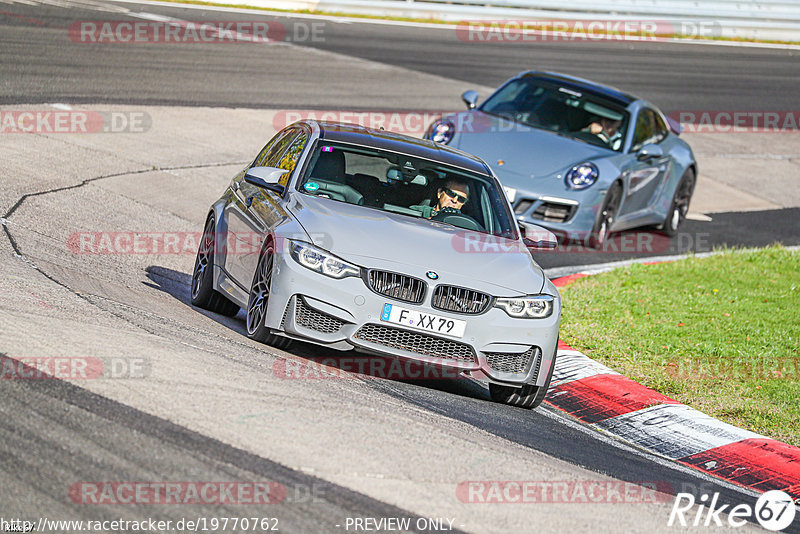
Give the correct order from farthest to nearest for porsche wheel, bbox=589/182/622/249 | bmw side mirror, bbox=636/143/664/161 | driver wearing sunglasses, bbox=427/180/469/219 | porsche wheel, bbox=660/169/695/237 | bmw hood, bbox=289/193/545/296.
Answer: porsche wheel, bbox=660/169/695/237
bmw side mirror, bbox=636/143/664/161
porsche wheel, bbox=589/182/622/249
driver wearing sunglasses, bbox=427/180/469/219
bmw hood, bbox=289/193/545/296

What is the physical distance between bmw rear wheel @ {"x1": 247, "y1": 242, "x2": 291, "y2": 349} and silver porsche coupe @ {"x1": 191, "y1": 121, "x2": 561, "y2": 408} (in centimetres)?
1

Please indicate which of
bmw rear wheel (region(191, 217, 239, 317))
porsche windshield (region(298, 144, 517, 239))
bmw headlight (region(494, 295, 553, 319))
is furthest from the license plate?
bmw rear wheel (region(191, 217, 239, 317))

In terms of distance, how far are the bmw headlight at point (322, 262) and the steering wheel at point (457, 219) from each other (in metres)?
1.32

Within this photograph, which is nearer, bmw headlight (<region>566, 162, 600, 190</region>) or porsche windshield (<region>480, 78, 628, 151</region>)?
bmw headlight (<region>566, 162, 600, 190</region>)

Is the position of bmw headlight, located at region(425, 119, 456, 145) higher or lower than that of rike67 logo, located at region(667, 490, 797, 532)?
higher


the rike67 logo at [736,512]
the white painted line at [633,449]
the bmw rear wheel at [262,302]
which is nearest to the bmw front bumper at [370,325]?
the bmw rear wheel at [262,302]

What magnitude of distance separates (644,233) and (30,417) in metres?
11.6

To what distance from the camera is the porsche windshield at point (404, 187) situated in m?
8.38

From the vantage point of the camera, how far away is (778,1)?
33.6 meters

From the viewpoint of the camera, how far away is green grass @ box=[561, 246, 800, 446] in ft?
28.5

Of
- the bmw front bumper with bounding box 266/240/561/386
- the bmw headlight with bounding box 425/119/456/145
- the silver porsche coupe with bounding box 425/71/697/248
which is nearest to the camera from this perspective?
the bmw front bumper with bounding box 266/240/561/386

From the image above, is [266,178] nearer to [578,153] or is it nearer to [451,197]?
[451,197]

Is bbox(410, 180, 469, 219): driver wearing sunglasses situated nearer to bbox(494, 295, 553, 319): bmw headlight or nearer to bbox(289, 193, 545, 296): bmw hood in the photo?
bbox(289, 193, 545, 296): bmw hood

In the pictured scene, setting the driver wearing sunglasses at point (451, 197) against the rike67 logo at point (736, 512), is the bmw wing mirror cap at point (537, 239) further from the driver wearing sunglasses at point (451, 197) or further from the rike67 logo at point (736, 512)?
the rike67 logo at point (736, 512)
